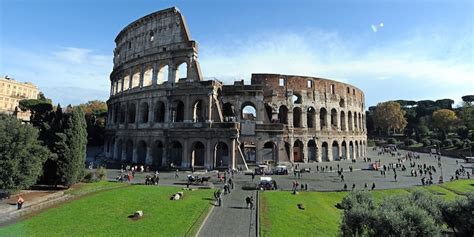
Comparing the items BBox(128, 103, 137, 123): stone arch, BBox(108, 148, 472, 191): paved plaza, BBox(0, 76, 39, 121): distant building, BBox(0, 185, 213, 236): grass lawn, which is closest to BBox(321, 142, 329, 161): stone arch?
BBox(108, 148, 472, 191): paved plaza

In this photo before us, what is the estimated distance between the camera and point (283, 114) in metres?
42.1

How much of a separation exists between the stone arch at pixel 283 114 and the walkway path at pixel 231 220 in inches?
831

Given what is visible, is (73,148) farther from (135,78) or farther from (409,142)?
(409,142)

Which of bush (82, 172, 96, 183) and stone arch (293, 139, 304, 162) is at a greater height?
stone arch (293, 139, 304, 162)

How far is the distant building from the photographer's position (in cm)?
6966

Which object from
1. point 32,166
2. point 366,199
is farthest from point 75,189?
point 366,199

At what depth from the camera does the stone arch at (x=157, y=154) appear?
125 feet

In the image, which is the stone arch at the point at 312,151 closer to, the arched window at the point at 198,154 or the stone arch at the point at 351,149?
the stone arch at the point at 351,149

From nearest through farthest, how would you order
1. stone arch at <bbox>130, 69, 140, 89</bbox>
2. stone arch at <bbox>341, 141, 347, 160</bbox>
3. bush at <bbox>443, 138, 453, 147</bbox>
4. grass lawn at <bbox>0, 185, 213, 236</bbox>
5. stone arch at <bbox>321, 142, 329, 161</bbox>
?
grass lawn at <bbox>0, 185, 213, 236</bbox> < stone arch at <bbox>130, 69, 140, 89</bbox> < stone arch at <bbox>321, 142, 329, 161</bbox> < stone arch at <bbox>341, 141, 347, 160</bbox> < bush at <bbox>443, 138, 453, 147</bbox>

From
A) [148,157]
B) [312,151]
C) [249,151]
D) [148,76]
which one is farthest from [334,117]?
[148,76]

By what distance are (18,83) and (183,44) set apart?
63175mm

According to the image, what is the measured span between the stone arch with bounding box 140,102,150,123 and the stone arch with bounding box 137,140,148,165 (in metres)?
3.28

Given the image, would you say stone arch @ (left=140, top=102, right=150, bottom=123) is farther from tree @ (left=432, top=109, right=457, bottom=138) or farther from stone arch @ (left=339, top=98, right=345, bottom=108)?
tree @ (left=432, top=109, right=457, bottom=138)

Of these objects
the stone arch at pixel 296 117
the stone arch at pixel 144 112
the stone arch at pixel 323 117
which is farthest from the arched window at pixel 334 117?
the stone arch at pixel 144 112
